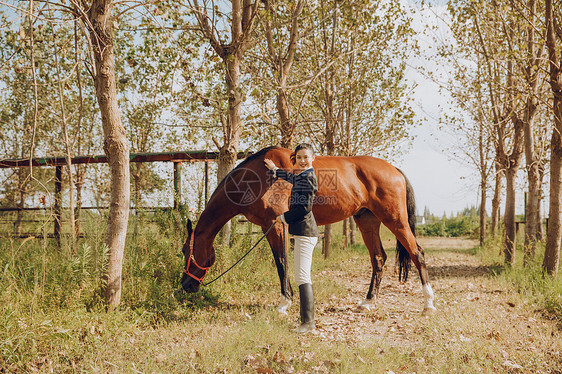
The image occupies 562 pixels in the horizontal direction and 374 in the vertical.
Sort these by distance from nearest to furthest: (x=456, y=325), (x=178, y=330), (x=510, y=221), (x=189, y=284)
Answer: (x=178, y=330)
(x=456, y=325)
(x=189, y=284)
(x=510, y=221)

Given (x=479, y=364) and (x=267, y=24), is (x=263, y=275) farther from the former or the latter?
(x=267, y=24)

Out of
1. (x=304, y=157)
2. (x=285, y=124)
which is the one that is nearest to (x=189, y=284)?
(x=304, y=157)

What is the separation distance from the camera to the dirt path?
12.2 ft

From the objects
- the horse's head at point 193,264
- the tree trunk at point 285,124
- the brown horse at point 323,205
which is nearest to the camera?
the horse's head at point 193,264

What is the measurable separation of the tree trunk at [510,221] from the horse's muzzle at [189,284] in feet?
23.0

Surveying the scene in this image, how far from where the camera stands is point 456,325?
455 centimetres

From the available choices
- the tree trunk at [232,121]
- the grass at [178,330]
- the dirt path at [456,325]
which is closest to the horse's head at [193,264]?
the grass at [178,330]

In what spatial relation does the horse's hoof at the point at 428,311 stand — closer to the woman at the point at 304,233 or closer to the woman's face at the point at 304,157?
the woman at the point at 304,233

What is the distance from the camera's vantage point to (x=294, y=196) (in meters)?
4.26

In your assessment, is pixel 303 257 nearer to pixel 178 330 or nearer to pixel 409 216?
pixel 178 330

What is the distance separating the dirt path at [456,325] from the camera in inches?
147

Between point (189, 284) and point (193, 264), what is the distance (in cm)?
27

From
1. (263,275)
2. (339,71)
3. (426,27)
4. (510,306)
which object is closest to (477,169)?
(426,27)

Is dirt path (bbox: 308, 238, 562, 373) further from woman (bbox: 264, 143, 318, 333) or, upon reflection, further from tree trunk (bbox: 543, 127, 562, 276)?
tree trunk (bbox: 543, 127, 562, 276)
